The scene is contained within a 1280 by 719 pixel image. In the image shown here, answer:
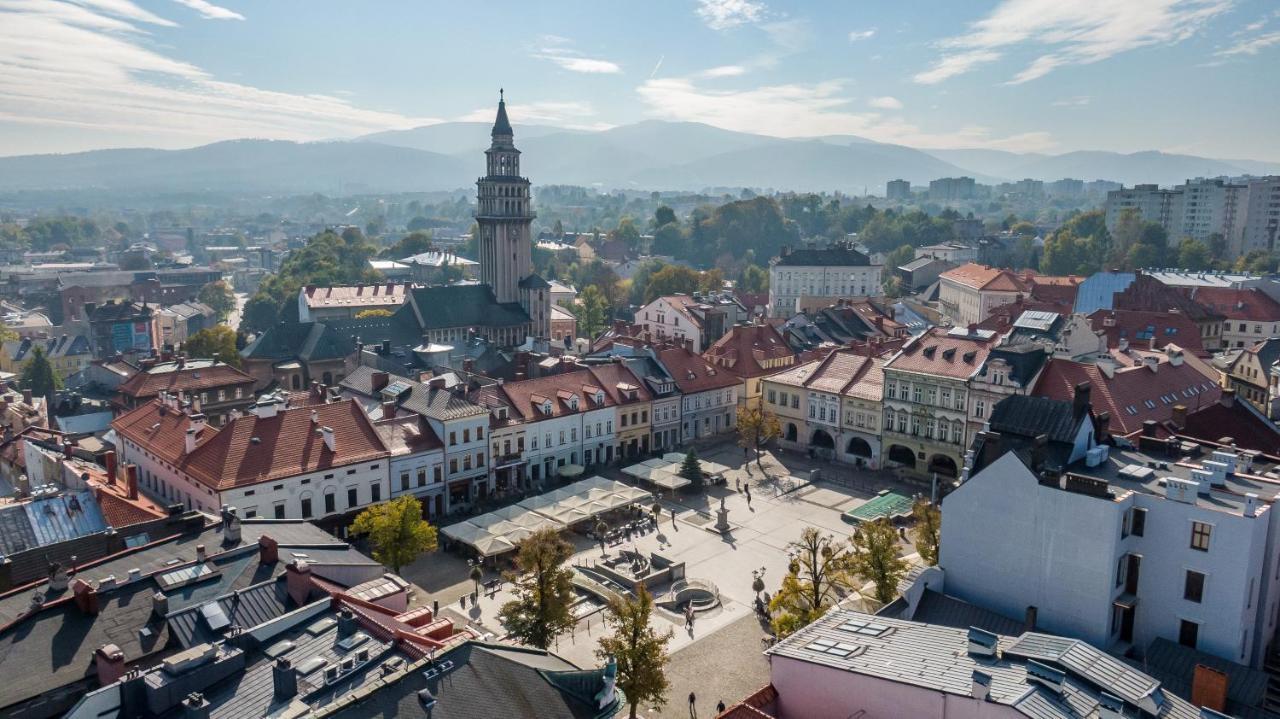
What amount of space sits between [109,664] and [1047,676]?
2673 cm

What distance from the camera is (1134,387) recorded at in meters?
58.6

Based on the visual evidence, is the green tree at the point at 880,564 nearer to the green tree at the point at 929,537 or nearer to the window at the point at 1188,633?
the green tree at the point at 929,537

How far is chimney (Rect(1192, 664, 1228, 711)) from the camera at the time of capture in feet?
81.1

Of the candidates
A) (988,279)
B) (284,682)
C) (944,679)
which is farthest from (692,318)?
(284,682)

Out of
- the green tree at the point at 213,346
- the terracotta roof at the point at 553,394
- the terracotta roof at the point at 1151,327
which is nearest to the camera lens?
the terracotta roof at the point at 553,394

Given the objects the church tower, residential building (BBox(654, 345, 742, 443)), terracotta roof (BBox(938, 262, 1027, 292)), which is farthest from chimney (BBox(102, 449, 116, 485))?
terracotta roof (BBox(938, 262, 1027, 292))

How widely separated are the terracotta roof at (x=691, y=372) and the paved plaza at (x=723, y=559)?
6.08m

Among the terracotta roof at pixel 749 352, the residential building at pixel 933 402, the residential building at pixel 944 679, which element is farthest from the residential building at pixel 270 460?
the residential building at pixel 933 402

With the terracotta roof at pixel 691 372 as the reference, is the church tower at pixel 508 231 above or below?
above

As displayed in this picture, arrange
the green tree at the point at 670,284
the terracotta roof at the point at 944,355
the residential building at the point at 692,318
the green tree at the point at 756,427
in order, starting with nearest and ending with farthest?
the terracotta roof at the point at 944,355
the green tree at the point at 756,427
the residential building at the point at 692,318
the green tree at the point at 670,284

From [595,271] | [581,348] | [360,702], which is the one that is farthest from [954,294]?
[360,702]

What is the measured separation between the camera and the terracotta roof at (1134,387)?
2196 inches

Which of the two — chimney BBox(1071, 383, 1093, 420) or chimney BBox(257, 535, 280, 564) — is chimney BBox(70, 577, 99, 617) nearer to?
chimney BBox(257, 535, 280, 564)

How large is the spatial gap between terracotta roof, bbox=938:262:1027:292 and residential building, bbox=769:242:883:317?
13.5 m
